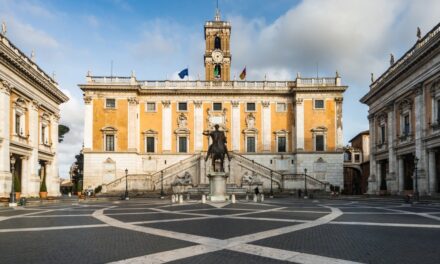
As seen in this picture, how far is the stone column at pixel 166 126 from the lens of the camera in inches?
2275

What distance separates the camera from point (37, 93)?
1719 inches

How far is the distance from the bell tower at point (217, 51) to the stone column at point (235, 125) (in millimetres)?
11264

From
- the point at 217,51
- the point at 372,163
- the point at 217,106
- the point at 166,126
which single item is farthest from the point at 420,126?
the point at 217,51

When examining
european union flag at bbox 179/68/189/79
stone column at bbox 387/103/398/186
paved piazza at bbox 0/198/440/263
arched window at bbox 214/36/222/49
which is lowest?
paved piazza at bbox 0/198/440/263

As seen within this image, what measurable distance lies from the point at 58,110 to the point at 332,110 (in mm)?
38292

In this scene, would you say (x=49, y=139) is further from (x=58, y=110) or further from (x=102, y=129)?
(x=102, y=129)

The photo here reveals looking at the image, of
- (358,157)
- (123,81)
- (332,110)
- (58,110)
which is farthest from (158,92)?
(358,157)

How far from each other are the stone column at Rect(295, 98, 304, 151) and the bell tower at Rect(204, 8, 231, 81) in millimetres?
16374

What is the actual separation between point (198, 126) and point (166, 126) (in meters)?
4.72

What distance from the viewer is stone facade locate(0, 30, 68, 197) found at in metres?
34.6

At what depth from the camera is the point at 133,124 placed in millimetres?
56750

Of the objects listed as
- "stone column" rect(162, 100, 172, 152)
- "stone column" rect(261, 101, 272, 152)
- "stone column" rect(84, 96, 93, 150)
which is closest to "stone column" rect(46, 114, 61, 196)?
"stone column" rect(84, 96, 93, 150)

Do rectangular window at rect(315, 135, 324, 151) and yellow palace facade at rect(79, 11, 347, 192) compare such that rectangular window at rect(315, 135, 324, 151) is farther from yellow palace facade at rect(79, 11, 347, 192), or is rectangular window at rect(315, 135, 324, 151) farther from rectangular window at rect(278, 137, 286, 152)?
rectangular window at rect(278, 137, 286, 152)

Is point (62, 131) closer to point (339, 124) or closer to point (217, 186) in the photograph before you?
point (339, 124)
